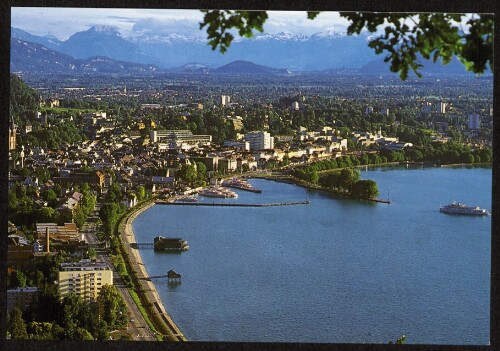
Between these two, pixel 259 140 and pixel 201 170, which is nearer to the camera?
pixel 201 170

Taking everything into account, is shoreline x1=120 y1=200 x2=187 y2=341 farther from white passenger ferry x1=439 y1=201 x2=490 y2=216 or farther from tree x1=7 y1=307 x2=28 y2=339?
white passenger ferry x1=439 y1=201 x2=490 y2=216

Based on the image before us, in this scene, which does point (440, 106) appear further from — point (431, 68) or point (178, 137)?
point (178, 137)

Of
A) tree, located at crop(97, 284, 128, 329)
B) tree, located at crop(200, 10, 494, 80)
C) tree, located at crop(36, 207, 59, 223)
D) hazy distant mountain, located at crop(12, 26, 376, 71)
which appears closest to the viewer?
tree, located at crop(200, 10, 494, 80)

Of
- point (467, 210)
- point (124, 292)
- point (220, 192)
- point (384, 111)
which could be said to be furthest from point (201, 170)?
point (467, 210)

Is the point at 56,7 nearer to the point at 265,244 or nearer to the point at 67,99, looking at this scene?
the point at 67,99

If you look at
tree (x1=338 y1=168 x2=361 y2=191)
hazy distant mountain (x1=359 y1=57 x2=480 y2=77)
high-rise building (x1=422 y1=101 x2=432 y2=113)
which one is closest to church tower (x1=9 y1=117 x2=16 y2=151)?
tree (x1=338 y1=168 x2=361 y2=191)

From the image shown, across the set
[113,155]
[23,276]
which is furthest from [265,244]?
[23,276]

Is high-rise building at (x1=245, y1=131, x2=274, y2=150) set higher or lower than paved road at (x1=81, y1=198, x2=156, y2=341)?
higher
